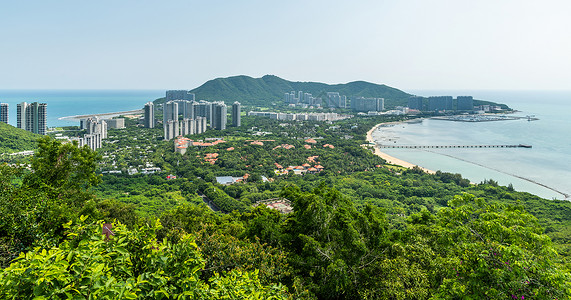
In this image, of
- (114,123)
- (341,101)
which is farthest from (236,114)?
(341,101)

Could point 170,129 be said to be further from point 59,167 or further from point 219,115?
point 59,167

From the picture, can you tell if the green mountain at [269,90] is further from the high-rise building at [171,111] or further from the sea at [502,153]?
the sea at [502,153]

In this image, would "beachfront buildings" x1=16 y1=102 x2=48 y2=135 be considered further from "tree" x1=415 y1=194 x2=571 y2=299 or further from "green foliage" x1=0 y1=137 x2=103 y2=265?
"tree" x1=415 y1=194 x2=571 y2=299

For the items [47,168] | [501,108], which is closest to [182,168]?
[47,168]

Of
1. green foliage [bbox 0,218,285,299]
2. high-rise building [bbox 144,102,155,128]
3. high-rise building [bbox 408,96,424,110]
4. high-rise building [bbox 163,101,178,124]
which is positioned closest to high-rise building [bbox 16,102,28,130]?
high-rise building [bbox 144,102,155,128]

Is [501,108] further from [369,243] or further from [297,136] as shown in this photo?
[369,243]
